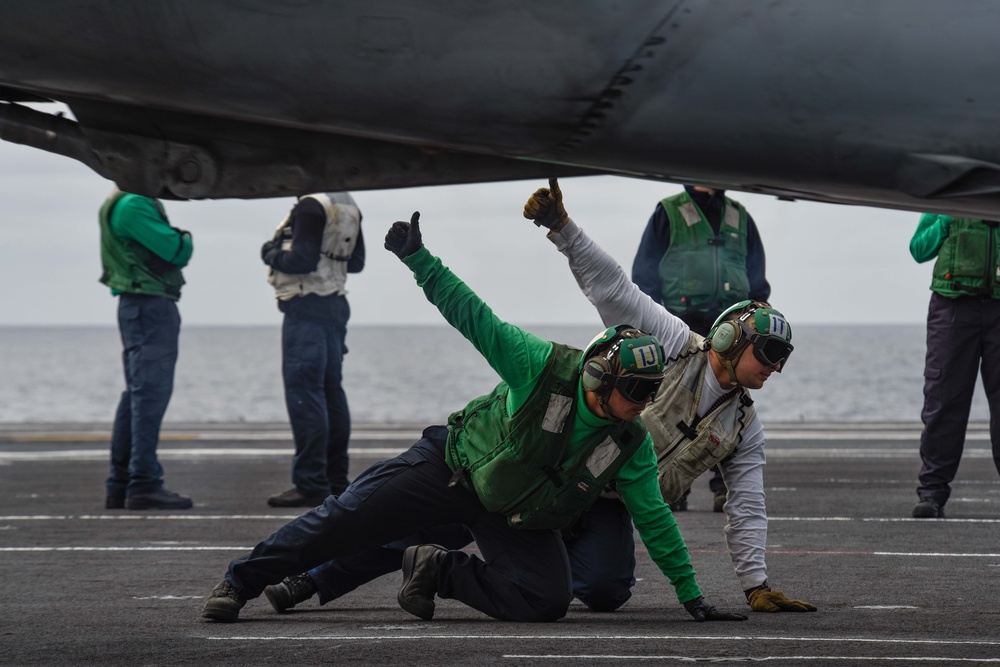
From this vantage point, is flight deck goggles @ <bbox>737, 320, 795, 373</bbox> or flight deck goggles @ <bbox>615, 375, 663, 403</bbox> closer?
flight deck goggles @ <bbox>615, 375, 663, 403</bbox>

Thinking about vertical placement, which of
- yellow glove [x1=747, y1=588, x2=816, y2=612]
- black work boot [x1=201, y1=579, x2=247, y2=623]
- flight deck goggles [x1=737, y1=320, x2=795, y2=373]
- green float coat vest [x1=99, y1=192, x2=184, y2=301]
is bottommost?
black work boot [x1=201, y1=579, x2=247, y2=623]

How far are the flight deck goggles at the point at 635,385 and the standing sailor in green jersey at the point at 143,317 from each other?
473 centimetres

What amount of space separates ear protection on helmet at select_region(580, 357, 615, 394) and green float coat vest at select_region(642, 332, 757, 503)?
32.4 inches

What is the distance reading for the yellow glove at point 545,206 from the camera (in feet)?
17.5

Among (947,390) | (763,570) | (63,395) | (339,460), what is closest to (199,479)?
(339,460)

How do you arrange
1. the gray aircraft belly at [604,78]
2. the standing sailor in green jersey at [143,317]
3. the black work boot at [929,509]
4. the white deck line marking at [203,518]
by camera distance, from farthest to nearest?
the standing sailor in green jersey at [143,317] < the white deck line marking at [203,518] < the black work boot at [929,509] < the gray aircraft belly at [604,78]

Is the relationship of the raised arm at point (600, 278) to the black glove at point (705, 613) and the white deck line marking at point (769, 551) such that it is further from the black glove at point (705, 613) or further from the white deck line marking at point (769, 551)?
the white deck line marking at point (769, 551)

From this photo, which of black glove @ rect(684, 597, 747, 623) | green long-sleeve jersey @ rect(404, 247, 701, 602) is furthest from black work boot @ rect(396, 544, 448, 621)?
black glove @ rect(684, 597, 747, 623)

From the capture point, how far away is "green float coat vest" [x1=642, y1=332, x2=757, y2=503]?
5.73 m

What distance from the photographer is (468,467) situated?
213 inches

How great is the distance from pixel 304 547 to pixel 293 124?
248cm

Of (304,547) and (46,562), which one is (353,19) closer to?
(304,547)

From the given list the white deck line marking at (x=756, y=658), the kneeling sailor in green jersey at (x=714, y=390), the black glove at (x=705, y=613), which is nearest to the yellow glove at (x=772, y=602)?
the kneeling sailor in green jersey at (x=714, y=390)

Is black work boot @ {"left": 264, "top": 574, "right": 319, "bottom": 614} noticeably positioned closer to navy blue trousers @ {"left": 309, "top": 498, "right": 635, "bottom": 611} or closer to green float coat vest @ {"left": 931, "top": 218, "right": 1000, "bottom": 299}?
navy blue trousers @ {"left": 309, "top": 498, "right": 635, "bottom": 611}
